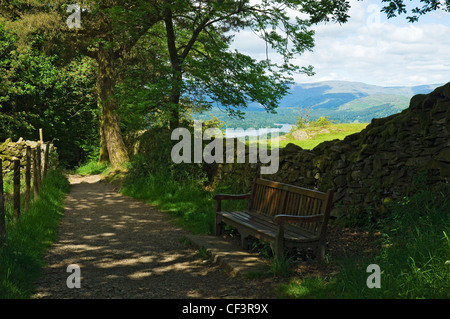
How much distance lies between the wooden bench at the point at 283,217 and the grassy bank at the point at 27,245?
2.89 m

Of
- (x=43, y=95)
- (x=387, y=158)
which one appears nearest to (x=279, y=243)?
(x=387, y=158)

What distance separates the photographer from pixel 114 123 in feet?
59.7

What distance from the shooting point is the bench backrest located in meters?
5.64

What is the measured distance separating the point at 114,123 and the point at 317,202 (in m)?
14.0

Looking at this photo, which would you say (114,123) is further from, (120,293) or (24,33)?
(120,293)

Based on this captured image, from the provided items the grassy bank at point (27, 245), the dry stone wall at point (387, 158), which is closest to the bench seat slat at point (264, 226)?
the dry stone wall at point (387, 158)

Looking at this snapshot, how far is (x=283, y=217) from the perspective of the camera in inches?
214

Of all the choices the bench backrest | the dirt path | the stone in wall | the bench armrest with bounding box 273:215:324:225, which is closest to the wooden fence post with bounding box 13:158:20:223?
the dirt path

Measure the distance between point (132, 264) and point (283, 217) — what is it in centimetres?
225

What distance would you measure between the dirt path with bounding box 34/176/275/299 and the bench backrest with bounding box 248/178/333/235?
1.31m

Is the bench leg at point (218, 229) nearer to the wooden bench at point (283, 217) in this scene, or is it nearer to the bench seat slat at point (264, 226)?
the wooden bench at point (283, 217)

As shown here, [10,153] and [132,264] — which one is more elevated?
[10,153]

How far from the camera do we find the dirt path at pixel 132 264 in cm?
482

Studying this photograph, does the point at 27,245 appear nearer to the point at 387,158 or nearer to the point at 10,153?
the point at 387,158
